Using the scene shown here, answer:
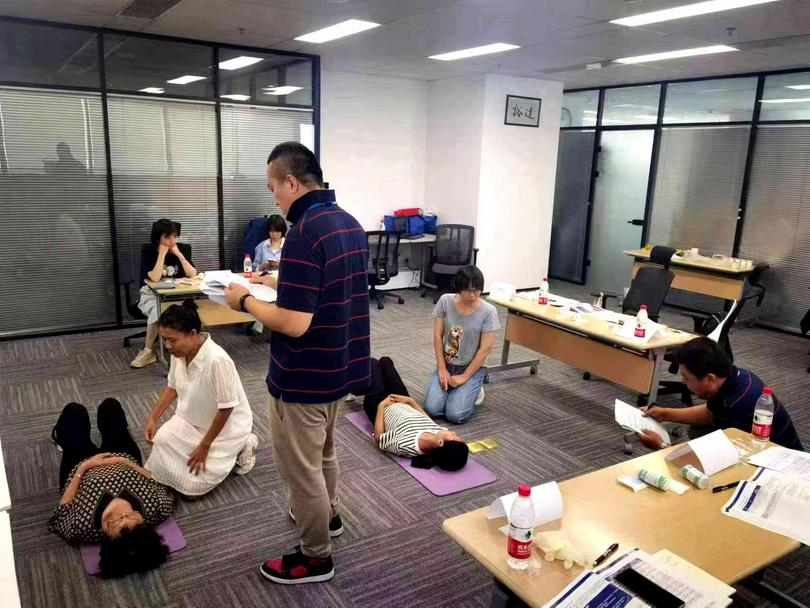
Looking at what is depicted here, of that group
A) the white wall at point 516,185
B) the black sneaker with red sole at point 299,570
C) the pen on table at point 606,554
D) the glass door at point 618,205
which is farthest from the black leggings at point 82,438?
the glass door at point 618,205

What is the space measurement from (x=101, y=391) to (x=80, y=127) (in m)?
2.51

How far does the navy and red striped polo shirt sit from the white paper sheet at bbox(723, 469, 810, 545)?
130 centimetres

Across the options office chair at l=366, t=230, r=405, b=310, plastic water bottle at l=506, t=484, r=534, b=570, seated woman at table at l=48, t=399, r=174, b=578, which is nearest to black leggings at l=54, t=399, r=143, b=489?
seated woman at table at l=48, t=399, r=174, b=578

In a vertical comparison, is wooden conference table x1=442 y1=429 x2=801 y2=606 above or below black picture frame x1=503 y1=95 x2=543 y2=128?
below

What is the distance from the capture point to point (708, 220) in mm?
7152

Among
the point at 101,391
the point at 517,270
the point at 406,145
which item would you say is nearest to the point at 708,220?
the point at 517,270

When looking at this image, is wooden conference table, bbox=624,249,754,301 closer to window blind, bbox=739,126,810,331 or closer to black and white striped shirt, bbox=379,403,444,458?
window blind, bbox=739,126,810,331

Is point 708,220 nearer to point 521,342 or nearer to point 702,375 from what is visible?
point 521,342

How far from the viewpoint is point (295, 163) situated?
2.07 meters

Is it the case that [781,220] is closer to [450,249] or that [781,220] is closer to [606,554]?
[450,249]

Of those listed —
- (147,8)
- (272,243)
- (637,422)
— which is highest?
(147,8)

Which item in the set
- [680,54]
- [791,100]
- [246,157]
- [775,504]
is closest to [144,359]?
[246,157]

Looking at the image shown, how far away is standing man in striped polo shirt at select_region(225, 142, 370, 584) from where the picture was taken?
78.4 inches

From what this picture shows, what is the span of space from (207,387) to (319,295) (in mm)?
1143
